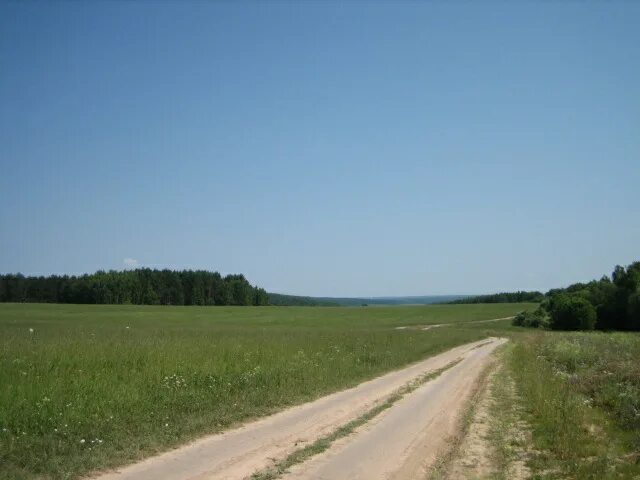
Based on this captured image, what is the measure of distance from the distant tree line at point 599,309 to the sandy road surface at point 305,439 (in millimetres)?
67681

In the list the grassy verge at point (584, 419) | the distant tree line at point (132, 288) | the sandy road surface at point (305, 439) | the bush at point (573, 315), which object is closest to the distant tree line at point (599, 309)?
the bush at point (573, 315)

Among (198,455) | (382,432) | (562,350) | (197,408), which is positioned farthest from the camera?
(562,350)

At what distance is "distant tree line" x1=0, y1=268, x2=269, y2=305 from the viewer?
13475cm

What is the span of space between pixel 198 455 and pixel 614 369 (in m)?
17.0

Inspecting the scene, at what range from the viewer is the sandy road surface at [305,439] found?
27.7ft

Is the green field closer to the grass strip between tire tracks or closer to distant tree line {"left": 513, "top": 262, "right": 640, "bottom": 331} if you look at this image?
the grass strip between tire tracks

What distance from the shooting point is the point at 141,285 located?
144500 mm

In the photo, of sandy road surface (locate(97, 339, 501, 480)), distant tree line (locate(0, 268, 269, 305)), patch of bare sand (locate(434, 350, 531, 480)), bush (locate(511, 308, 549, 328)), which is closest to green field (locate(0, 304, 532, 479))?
sandy road surface (locate(97, 339, 501, 480))

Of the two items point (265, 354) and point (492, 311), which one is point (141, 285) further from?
point (265, 354)

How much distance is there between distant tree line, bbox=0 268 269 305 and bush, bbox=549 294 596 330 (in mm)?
105620

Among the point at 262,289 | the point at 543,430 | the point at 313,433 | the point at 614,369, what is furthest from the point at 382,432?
the point at 262,289

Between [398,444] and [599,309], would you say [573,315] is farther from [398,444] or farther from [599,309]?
[398,444]

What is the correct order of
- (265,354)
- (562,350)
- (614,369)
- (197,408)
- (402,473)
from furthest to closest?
(562,350) → (265,354) → (614,369) → (197,408) → (402,473)

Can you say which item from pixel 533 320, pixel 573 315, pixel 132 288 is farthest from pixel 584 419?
pixel 132 288
